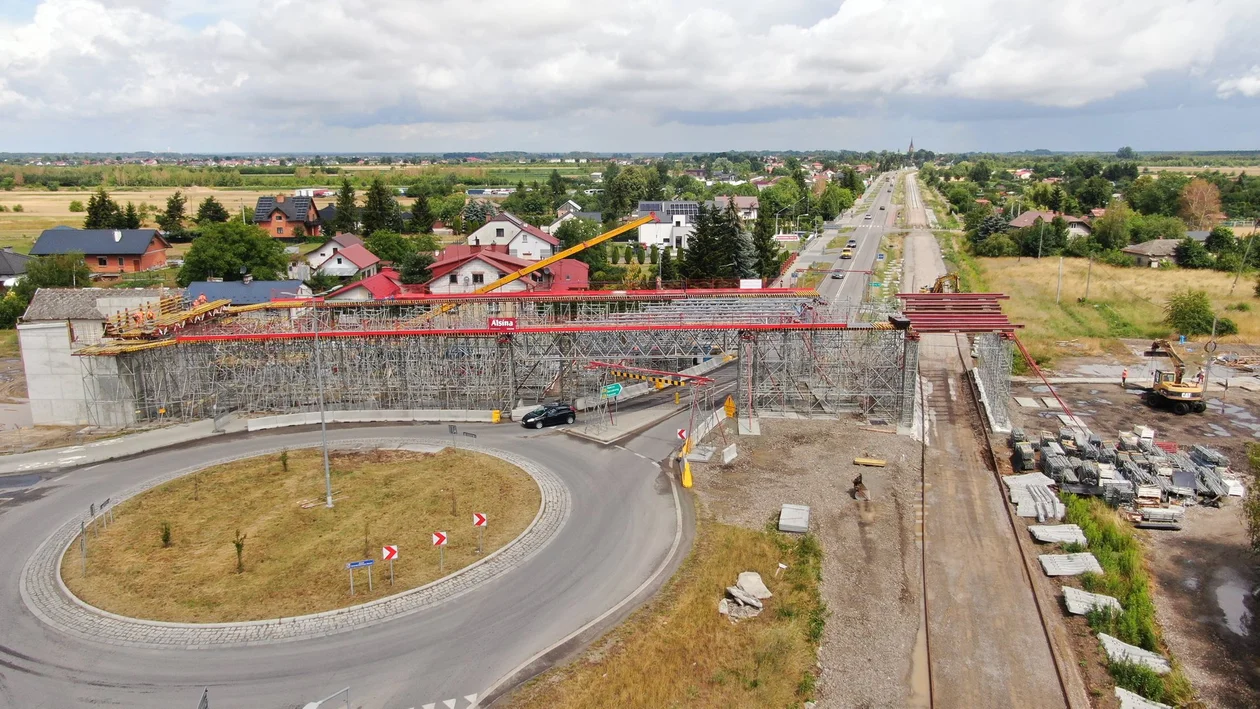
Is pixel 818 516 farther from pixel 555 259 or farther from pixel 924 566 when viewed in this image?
pixel 555 259

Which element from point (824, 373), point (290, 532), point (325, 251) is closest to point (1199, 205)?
point (824, 373)

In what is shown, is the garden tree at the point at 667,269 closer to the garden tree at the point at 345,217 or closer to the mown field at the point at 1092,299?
the mown field at the point at 1092,299

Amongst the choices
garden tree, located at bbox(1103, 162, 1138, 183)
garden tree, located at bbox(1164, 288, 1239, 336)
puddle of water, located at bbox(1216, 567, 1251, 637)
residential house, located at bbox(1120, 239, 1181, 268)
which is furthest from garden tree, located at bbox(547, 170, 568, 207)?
puddle of water, located at bbox(1216, 567, 1251, 637)

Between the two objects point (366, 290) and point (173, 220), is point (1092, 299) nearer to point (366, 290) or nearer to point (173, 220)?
point (366, 290)

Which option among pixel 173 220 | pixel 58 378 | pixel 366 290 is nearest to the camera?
pixel 58 378

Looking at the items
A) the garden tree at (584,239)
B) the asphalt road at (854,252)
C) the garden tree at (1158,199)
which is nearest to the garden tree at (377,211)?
the garden tree at (584,239)

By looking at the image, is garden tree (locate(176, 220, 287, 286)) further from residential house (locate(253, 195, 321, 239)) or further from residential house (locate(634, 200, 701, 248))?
residential house (locate(634, 200, 701, 248))
